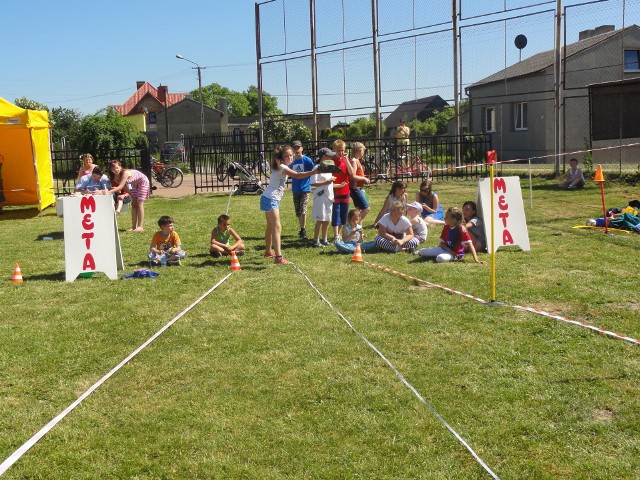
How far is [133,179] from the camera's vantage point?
46.7 ft

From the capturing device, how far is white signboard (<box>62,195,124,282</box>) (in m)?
9.52

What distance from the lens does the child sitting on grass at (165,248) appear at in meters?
10.6

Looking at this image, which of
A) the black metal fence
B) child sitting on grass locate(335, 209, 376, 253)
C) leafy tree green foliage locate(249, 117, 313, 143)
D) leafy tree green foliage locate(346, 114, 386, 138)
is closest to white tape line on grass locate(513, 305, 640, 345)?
child sitting on grass locate(335, 209, 376, 253)

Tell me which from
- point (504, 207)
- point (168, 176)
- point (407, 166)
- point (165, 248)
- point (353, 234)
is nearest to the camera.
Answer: point (504, 207)

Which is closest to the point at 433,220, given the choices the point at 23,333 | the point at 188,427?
the point at 23,333

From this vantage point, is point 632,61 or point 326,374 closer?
point 326,374

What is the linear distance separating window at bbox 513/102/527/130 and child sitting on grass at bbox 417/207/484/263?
24461 millimetres

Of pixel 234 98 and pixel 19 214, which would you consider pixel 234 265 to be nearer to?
pixel 19 214

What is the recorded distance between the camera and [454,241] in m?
10.4

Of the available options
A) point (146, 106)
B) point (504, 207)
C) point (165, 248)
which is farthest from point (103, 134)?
point (146, 106)

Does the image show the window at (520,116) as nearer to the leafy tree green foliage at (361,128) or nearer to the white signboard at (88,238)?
the leafy tree green foliage at (361,128)

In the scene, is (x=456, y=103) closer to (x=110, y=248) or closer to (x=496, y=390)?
(x=110, y=248)

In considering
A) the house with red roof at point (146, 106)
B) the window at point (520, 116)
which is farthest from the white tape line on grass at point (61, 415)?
the house with red roof at point (146, 106)

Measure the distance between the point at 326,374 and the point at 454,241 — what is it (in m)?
5.18
